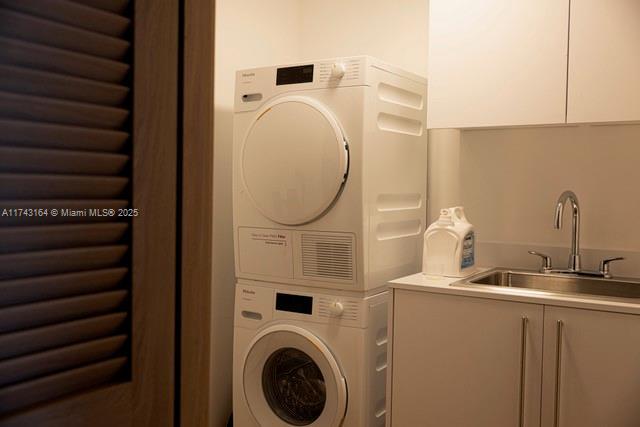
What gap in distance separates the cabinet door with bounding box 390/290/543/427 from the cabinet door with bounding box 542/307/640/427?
45 millimetres

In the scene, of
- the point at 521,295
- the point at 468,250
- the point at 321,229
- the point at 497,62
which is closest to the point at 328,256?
the point at 321,229

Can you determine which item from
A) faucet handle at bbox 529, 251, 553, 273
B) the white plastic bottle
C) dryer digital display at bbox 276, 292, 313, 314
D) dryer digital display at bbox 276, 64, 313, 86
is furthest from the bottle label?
dryer digital display at bbox 276, 64, 313, 86

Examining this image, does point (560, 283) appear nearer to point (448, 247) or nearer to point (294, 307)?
point (448, 247)

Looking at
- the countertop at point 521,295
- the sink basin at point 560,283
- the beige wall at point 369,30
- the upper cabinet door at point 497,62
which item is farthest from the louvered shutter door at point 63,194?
the beige wall at point 369,30

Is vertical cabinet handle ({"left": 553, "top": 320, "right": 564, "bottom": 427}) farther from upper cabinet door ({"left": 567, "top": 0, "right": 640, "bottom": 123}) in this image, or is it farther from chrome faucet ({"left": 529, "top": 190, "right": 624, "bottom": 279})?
upper cabinet door ({"left": 567, "top": 0, "right": 640, "bottom": 123})

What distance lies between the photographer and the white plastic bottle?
8.00 feet

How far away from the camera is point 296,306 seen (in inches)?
103

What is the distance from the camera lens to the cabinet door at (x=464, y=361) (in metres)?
2.06

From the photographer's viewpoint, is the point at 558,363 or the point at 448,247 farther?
the point at 448,247

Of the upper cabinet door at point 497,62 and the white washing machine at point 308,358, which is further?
the white washing machine at point 308,358

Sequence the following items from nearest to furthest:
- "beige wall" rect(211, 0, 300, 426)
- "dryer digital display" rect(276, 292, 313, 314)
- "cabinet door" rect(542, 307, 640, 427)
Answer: "cabinet door" rect(542, 307, 640, 427) < "dryer digital display" rect(276, 292, 313, 314) < "beige wall" rect(211, 0, 300, 426)

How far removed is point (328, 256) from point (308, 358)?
19.5 inches

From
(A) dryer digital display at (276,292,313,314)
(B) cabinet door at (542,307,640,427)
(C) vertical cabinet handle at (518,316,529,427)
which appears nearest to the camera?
(B) cabinet door at (542,307,640,427)

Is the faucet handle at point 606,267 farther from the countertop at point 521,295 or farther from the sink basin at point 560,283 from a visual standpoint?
the countertop at point 521,295
